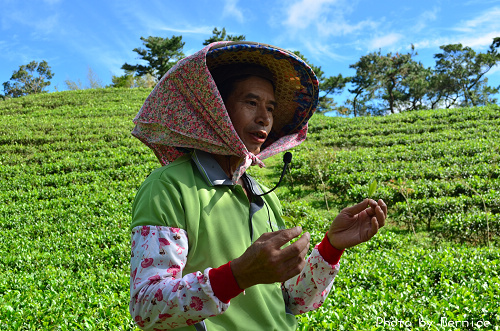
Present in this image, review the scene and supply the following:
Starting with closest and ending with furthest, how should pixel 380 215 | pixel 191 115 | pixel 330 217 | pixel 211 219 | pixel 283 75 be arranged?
pixel 211 219 < pixel 191 115 < pixel 380 215 < pixel 283 75 < pixel 330 217

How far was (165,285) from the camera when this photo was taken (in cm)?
97

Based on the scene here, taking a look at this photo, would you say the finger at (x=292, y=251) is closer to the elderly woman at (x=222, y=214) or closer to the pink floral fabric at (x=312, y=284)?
the elderly woman at (x=222, y=214)

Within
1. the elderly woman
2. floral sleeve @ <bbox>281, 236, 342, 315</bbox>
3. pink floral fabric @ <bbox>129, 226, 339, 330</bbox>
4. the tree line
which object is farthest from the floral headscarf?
the tree line

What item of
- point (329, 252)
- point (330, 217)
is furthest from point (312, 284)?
point (330, 217)

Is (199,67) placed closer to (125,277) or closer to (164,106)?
(164,106)

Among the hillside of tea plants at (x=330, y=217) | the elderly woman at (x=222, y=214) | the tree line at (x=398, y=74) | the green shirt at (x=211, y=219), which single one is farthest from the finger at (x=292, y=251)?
the tree line at (x=398, y=74)

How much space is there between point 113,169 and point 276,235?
10.2 m

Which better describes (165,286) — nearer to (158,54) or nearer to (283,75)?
(283,75)

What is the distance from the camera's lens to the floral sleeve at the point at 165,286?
0.96 m

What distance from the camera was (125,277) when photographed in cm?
438

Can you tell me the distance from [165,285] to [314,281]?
31.6 inches

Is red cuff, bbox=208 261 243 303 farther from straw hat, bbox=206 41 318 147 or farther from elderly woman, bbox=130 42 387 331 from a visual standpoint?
straw hat, bbox=206 41 318 147

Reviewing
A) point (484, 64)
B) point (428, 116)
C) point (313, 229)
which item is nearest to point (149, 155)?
point (313, 229)

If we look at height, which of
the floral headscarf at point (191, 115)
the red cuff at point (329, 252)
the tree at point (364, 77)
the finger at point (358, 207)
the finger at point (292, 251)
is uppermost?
the tree at point (364, 77)
